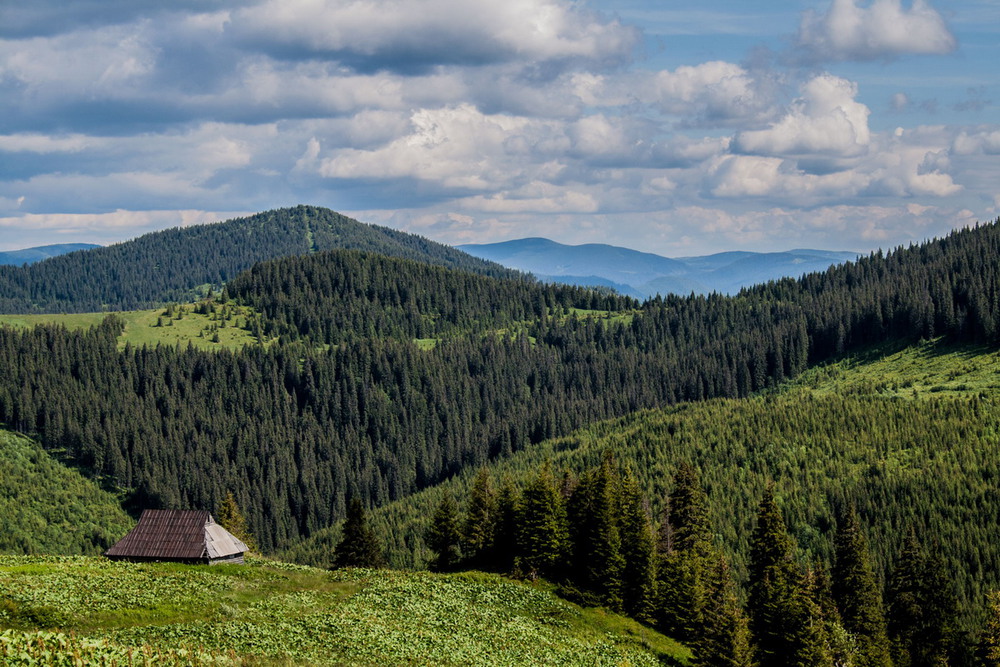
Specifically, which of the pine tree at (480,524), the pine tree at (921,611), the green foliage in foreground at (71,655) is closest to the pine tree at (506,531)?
the pine tree at (480,524)

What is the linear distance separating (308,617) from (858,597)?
5141cm

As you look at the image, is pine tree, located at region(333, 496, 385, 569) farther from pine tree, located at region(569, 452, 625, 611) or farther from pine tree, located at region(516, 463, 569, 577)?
pine tree, located at region(569, 452, 625, 611)

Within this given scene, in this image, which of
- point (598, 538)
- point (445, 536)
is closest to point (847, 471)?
point (598, 538)

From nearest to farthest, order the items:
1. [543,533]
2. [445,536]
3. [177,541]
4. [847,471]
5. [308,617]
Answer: [308,617] < [177,541] < [543,533] < [445,536] < [847,471]

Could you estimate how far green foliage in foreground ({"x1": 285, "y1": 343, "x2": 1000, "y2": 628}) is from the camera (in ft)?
424

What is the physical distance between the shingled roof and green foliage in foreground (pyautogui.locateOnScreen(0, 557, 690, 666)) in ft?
15.1

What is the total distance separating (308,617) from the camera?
5756 centimetres

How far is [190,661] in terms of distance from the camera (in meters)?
36.9

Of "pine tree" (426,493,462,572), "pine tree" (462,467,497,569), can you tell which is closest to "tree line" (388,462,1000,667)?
"pine tree" (462,467,497,569)

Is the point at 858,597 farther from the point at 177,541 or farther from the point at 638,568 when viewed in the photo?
the point at 177,541

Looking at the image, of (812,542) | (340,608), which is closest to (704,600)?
(340,608)

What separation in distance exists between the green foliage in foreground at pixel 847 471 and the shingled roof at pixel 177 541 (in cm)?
5407

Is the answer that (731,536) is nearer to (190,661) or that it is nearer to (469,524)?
(469,524)

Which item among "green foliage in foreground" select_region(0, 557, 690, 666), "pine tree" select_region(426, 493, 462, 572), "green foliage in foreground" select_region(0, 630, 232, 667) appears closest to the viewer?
"green foliage in foreground" select_region(0, 630, 232, 667)
